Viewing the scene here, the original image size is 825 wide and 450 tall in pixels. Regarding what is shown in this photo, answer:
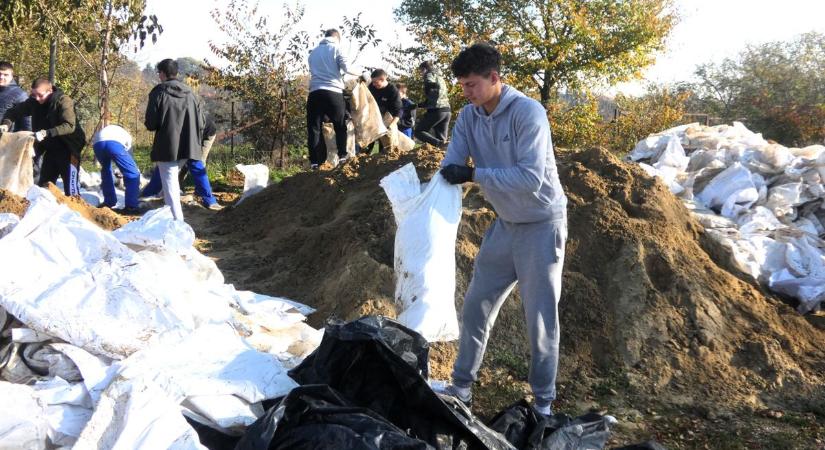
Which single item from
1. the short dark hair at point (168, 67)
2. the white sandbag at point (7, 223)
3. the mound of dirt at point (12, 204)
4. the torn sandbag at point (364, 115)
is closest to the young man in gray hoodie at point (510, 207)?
the white sandbag at point (7, 223)

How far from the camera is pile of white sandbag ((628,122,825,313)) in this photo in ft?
18.5

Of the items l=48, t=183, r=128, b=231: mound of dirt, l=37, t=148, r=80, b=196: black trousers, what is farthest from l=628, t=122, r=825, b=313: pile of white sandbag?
l=37, t=148, r=80, b=196: black trousers

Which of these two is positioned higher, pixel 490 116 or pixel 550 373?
pixel 490 116

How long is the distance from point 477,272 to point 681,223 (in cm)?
267

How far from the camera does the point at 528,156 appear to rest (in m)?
3.02

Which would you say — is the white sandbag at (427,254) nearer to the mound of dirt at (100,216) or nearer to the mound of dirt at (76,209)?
the mound of dirt at (76,209)

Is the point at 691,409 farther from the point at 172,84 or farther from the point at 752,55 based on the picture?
the point at 752,55

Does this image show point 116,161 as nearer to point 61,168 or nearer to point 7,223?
point 61,168

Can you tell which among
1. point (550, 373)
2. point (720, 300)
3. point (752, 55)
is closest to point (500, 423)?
point (550, 373)

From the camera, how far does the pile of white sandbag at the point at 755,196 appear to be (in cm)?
563

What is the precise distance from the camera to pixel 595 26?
46.8 ft

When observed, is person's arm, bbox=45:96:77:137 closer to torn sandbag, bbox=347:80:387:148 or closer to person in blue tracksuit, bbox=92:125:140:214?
person in blue tracksuit, bbox=92:125:140:214

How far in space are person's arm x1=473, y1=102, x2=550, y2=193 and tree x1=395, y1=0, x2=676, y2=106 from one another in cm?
1118

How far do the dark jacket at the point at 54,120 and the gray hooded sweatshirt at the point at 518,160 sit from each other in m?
5.32
